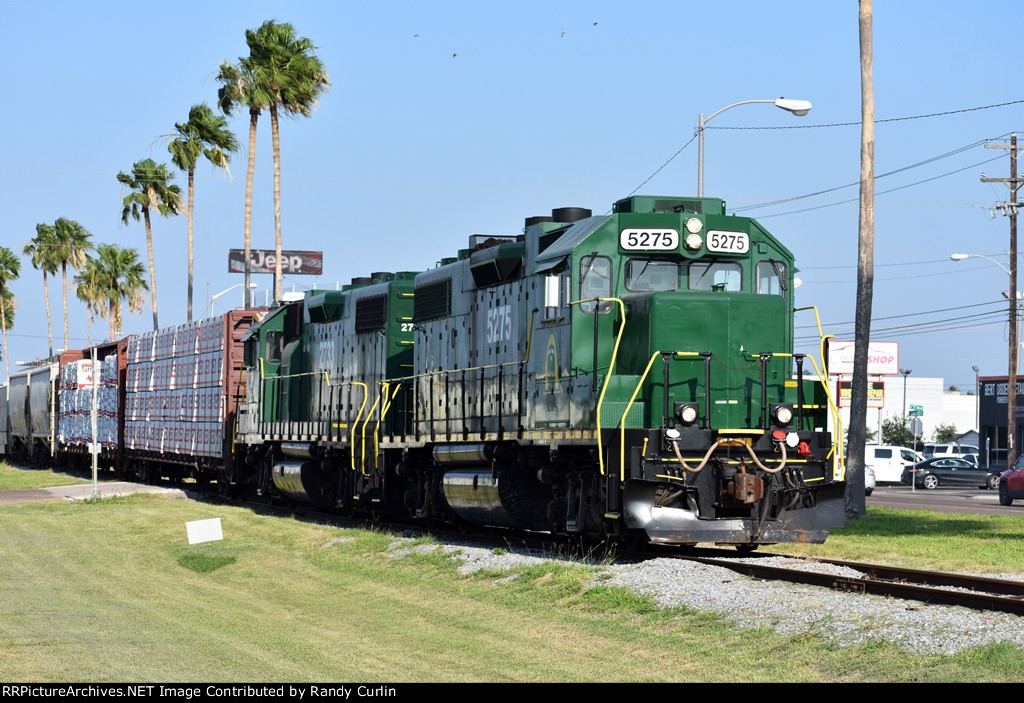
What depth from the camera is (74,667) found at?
10.5 metres

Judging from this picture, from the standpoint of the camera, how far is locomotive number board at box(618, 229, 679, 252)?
17109 mm

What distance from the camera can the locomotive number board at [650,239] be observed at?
17109mm

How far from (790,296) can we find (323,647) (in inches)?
328

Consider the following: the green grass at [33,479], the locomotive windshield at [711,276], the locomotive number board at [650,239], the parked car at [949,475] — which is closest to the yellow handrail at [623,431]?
the locomotive windshield at [711,276]

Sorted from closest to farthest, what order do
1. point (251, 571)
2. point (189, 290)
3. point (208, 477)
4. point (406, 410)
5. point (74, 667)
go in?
point (74, 667)
point (251, 571)
point (406, 410)
point (208, 477)
point (189, 290)

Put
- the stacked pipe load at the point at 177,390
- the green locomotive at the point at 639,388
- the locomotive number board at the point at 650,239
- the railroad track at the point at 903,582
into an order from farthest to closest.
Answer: the stacked pipe load at the point at 177,390
the locomotive number board at the point at 650,239
the green locomotive at the point at 639,388
the railroad track at the point at 903,582

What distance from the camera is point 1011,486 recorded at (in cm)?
4069

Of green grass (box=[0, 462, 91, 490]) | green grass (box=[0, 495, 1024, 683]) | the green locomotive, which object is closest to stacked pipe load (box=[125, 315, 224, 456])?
green grass (box=[0, 462, 91, 490])

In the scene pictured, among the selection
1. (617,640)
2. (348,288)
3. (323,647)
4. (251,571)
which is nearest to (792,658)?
(617,640)

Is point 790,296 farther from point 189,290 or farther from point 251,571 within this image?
point 189,290

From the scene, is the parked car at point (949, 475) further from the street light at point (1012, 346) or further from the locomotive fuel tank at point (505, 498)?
the locomotive fuel tank at point (505, 498)

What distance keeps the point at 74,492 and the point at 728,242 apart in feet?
80.5

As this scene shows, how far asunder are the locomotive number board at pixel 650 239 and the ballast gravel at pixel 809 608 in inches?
151

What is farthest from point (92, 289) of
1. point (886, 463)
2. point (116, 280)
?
point (886, 463)
